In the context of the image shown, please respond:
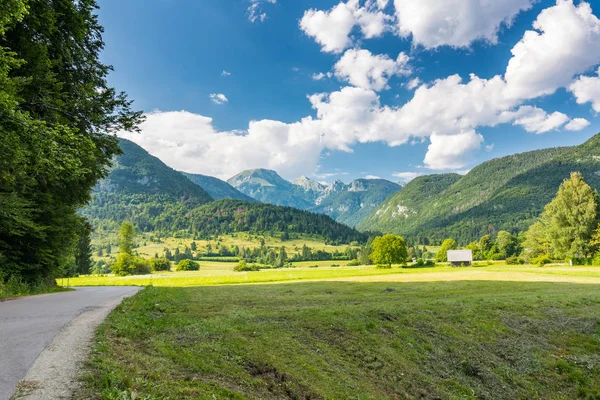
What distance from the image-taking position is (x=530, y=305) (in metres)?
21.3

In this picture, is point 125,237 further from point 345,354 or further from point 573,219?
point 573,219

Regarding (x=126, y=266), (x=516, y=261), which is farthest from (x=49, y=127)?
(x=516, y=261)

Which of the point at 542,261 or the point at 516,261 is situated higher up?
the point at 542,261

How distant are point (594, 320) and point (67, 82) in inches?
1472

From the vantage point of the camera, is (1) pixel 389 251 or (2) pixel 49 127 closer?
(2) pixel 49 127

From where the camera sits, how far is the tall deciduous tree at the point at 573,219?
232 feet

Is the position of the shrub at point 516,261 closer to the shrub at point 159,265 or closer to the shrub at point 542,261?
the shrub at point 542,261

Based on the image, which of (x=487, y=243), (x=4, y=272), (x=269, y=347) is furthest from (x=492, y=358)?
(x=487, y=243)

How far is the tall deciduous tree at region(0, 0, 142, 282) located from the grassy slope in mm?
7536

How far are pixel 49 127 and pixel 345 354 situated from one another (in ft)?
50.0

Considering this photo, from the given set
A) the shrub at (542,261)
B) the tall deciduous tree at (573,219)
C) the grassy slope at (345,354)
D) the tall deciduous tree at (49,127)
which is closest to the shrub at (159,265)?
the tall deciduous tree at (49,127)

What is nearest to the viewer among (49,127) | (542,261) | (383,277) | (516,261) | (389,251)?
(49,127)

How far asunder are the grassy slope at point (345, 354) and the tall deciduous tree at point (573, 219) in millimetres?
68414

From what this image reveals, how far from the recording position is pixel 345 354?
38.5ft
